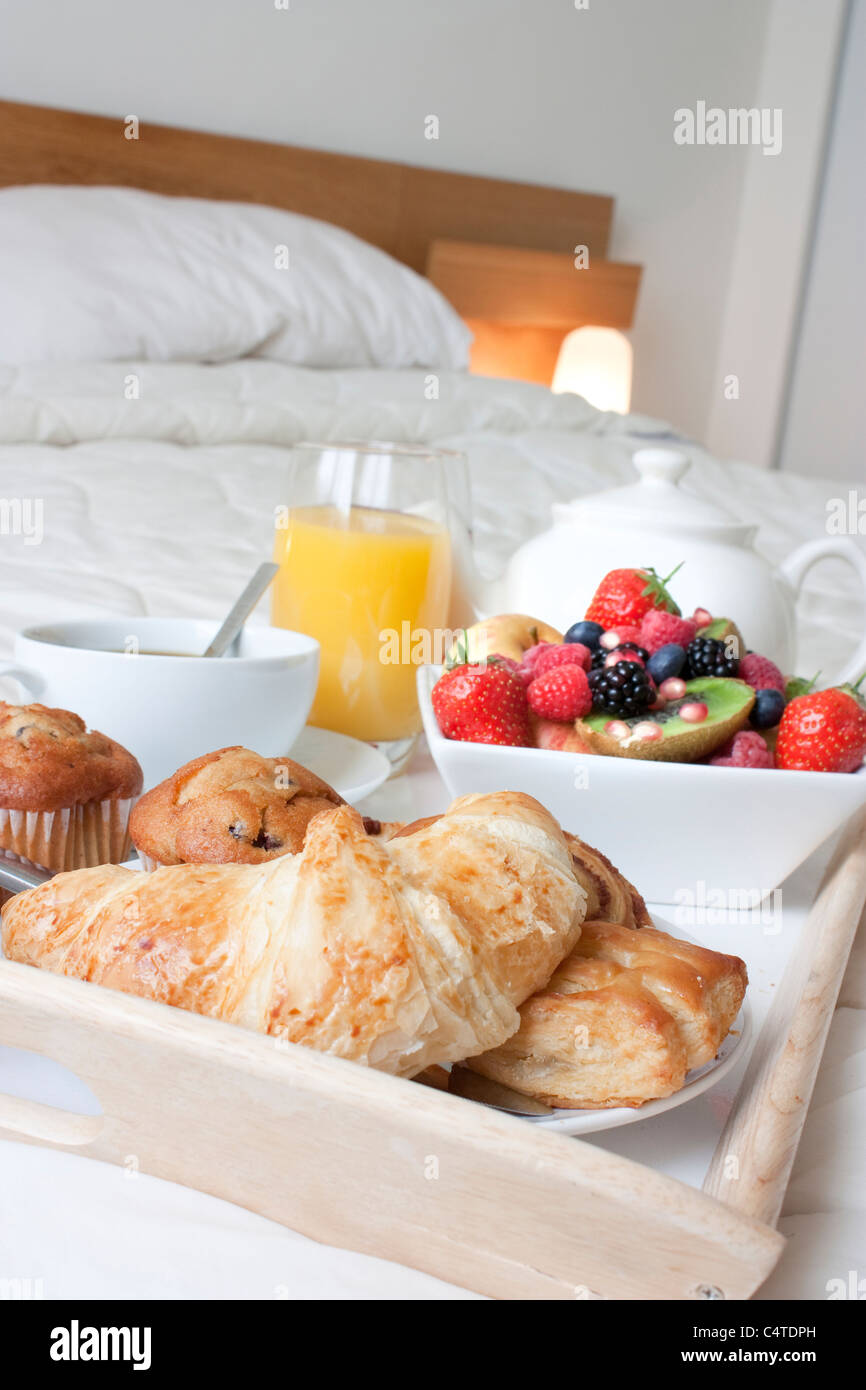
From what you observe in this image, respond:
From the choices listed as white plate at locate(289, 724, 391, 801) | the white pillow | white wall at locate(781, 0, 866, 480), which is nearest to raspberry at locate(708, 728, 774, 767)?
white plate at locate(289, 724, 391, 801)

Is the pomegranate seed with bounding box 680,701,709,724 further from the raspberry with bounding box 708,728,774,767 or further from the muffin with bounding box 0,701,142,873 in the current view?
the muffin with bounding box 0,701,142,873

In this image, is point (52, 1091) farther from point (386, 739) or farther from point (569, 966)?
point (386, 739)

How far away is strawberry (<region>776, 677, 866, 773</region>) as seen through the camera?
28.4 inches

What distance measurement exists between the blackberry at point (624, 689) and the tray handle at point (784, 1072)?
157mm

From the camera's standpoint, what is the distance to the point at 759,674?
815 mm

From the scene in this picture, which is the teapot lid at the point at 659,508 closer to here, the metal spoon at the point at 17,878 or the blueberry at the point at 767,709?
the blueberry at the point at 767,709

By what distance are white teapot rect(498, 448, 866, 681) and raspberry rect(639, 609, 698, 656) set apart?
0.16 m

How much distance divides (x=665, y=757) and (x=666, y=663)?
0.08 meters

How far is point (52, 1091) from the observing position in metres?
0.49

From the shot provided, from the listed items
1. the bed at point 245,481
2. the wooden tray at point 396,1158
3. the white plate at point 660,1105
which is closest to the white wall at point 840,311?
the bed at point 245,481

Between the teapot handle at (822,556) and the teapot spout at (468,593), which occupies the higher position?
the teapot handle at (822,556)

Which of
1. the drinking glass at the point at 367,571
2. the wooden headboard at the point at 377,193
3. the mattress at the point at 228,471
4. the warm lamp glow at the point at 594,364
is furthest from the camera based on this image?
the warm lamp glow at the point at 594,364

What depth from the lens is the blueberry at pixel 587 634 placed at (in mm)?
829
